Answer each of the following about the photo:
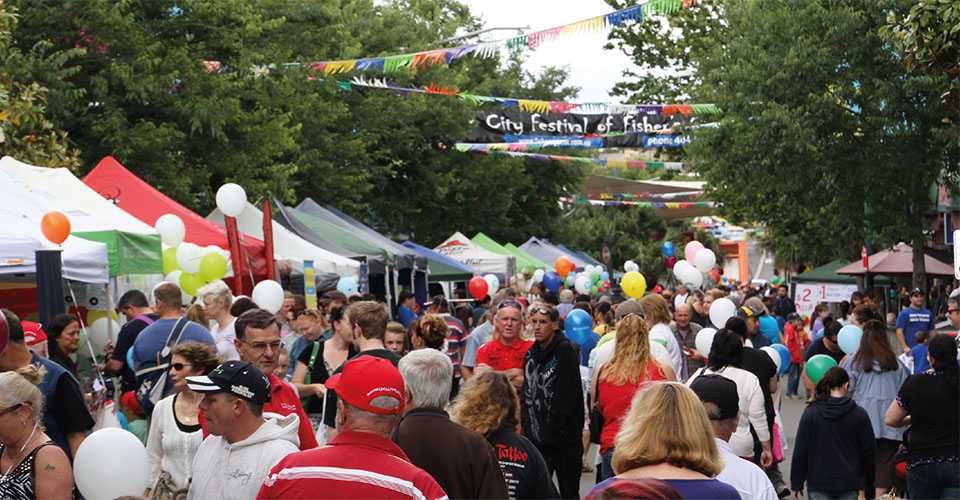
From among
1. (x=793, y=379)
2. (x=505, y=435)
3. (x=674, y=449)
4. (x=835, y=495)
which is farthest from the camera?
(x=793, y=379)

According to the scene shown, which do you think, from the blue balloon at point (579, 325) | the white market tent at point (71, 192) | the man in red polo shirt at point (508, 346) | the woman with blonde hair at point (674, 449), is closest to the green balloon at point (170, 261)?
the white market tent at point (71, 192)

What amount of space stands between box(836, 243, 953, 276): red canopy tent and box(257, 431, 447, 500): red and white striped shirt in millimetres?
21758

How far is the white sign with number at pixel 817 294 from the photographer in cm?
2405

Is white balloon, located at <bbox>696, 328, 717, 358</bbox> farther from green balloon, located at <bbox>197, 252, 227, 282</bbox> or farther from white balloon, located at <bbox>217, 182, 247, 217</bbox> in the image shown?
white balloon, located at <bbox>217, 182, 247, 217</bbox>

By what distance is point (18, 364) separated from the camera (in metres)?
5.71

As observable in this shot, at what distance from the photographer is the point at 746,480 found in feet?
13.4

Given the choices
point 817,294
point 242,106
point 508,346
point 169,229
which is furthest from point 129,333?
Result: point 817,294

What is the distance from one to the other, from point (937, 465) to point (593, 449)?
19.3ft

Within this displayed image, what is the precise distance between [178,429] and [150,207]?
10145 mm

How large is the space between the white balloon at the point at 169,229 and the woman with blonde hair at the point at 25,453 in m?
8.02

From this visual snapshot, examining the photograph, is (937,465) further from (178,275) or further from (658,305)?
(178,275)

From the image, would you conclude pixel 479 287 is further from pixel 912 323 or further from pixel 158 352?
pixel 158 352

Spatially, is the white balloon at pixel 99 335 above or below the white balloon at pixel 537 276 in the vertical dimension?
above

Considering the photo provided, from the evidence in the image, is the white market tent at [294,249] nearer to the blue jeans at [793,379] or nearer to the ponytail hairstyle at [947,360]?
the blue jeans at [793,379]
